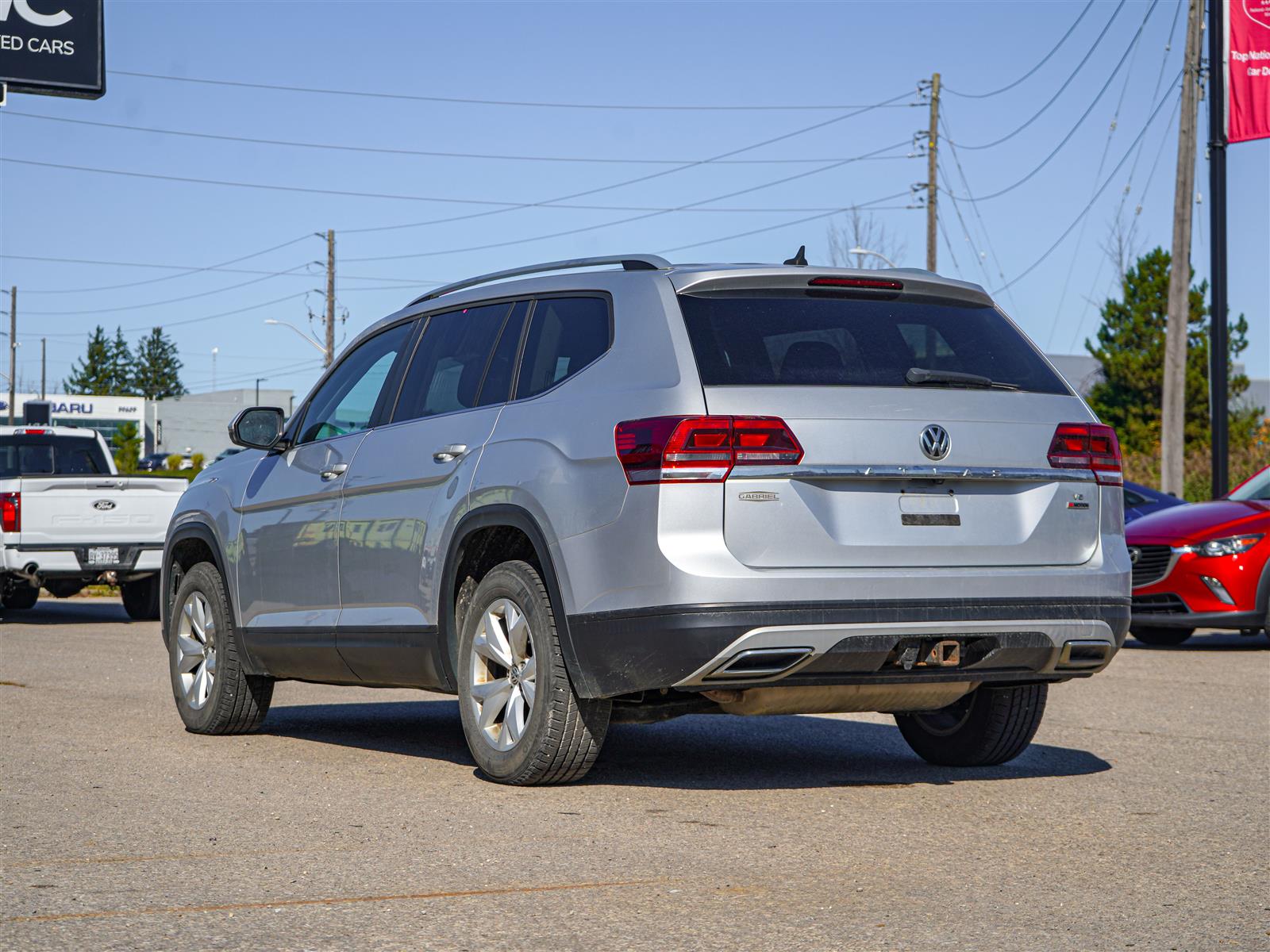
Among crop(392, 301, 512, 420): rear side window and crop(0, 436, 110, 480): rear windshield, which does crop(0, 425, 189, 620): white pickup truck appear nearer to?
crop(0, 436, 110, 480): rear windshield

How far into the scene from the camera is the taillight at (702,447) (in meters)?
5.75

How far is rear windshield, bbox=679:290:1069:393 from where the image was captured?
604 cm

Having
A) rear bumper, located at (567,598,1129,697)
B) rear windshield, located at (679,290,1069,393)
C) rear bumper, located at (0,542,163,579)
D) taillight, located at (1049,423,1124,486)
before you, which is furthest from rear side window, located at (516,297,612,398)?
rear bumper, located at (0,542,163,579)

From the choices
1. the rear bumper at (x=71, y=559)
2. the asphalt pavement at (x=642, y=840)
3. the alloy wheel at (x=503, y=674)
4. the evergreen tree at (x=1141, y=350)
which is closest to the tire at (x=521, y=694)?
the alloy wheel at (x=503, y=674)

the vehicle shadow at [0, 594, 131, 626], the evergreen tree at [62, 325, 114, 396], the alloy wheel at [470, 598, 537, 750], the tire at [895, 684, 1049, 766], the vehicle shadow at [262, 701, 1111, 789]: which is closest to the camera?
the alloy wheel at [470, 598, 537, 750]

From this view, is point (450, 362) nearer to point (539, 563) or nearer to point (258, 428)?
point (539, 563)

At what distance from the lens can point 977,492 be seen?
Result: 242 inches

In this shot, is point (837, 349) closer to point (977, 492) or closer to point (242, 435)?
point (977, 492)

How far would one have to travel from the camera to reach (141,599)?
58.8 feet

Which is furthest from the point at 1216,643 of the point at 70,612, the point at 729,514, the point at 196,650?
the point at 70,612

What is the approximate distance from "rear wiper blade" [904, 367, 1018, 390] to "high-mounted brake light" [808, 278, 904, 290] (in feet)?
1.25

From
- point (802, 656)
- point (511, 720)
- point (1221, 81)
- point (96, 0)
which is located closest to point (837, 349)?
point (802, 656)

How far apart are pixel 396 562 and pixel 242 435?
60.8 inches

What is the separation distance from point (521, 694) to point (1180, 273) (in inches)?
904
